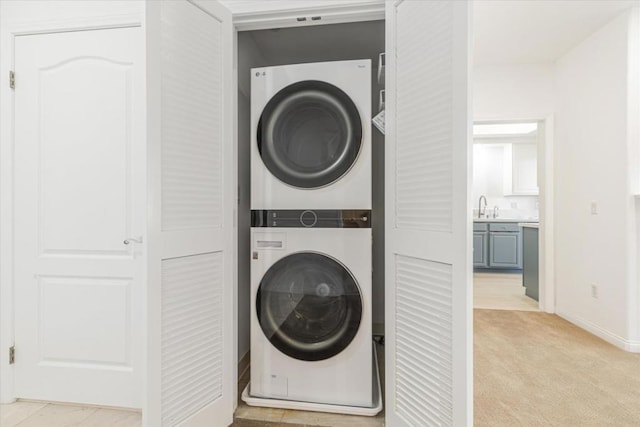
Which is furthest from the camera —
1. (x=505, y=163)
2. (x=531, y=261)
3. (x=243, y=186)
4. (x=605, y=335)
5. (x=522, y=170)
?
(x=505, y=163)

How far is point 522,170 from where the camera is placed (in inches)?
250

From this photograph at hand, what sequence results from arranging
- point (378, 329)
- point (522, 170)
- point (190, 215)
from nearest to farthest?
point (190, 215) → point (378, 329) → point (522, 170)

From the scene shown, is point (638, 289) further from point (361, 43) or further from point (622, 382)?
point (361, 43)

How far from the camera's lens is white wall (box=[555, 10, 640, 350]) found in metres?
2.74

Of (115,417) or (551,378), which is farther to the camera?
(551,378)

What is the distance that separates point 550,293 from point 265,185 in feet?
11.5

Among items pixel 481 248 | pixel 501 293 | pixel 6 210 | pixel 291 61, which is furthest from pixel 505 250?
pixel 6 210

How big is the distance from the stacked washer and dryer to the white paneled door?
674mm

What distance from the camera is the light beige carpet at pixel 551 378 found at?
72.0 inches

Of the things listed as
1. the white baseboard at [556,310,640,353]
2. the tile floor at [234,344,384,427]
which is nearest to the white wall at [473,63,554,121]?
the white baseboard at [556,310,640,353]

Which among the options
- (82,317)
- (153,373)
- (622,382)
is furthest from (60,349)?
(622,382)

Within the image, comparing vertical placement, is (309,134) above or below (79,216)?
above

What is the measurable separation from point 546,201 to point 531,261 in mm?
887

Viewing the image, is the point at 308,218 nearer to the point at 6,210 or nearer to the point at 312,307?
the point at 312,307
